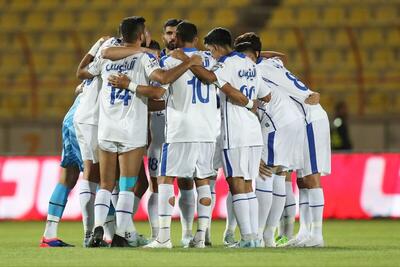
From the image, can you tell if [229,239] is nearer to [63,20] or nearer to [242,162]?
[242,162]

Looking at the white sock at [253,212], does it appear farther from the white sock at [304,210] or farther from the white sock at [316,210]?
the white sock at [304,210]

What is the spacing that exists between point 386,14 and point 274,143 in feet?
36.8

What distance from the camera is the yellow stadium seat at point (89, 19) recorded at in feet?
71.0

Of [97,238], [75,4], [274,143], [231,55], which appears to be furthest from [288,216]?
[75,4]

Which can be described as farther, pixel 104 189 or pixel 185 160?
pixel 104 189

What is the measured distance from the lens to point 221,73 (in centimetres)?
975

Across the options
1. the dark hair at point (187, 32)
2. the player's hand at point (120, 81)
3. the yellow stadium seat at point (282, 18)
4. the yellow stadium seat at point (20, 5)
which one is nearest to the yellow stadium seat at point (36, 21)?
the yellow stadium seat at point (20, 5)

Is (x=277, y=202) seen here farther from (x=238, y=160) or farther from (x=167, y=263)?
(x=167, y=263)

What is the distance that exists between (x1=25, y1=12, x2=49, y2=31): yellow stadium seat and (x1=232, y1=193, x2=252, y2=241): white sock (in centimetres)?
1274

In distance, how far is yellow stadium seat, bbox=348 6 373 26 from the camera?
813 inches

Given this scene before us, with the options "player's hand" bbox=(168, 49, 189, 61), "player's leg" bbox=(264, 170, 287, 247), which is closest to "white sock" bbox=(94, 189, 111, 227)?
"player's hand" bbox=(168, 49, 189, 61)

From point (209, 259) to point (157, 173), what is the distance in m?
2.03

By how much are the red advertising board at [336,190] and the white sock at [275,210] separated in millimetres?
4910

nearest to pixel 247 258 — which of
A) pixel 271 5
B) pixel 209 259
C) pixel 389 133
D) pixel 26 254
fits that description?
pixel 209 259
